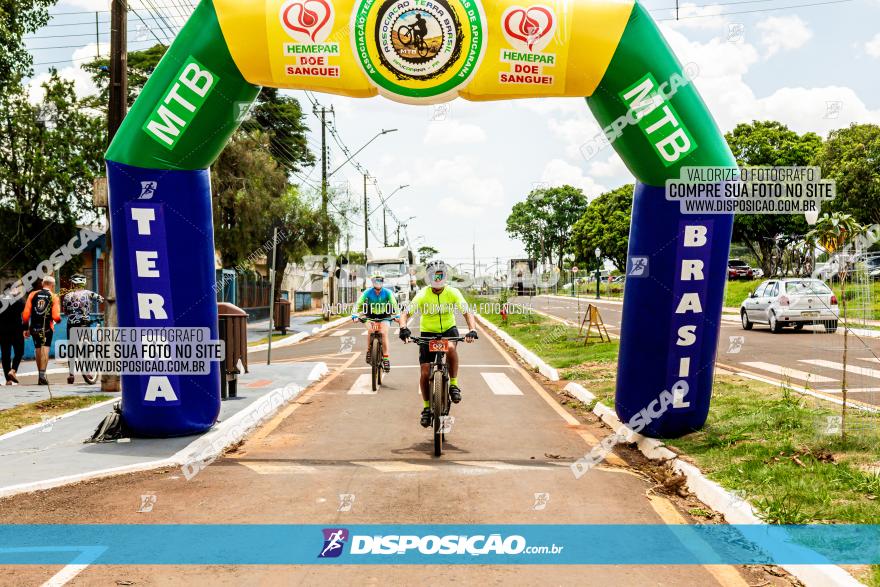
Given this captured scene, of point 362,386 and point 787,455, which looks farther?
point 362,386

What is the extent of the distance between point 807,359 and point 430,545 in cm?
1403

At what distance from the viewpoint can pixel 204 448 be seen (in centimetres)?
814

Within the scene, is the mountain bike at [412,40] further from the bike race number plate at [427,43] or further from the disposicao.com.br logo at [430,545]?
the disposicao.com.br logo at [430,545]

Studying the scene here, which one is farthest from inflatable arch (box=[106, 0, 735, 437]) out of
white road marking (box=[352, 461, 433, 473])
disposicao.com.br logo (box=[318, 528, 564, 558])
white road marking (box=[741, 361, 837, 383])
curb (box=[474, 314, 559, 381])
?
curb (box=[474, 314, 559, 381])

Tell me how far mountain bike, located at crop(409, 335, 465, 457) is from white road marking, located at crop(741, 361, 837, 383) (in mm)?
7147

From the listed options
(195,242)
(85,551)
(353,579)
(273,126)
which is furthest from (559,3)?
(273,126)

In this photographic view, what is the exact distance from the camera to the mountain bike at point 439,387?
8.14m

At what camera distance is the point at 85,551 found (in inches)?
197

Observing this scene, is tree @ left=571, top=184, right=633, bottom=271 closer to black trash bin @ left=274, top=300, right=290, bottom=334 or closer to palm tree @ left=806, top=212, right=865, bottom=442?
black trash bin @ left=274, top=300, right=290, bottom=334

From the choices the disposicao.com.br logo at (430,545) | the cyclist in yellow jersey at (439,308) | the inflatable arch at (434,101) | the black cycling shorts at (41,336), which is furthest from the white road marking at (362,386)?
the disposicao.com.br logo at (430,545)

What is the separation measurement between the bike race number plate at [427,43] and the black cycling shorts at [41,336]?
7.42m

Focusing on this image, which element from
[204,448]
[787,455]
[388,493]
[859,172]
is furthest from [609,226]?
[388,493]

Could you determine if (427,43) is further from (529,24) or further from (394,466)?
(394,466)

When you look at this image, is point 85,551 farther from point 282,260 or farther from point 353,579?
point 282,260
